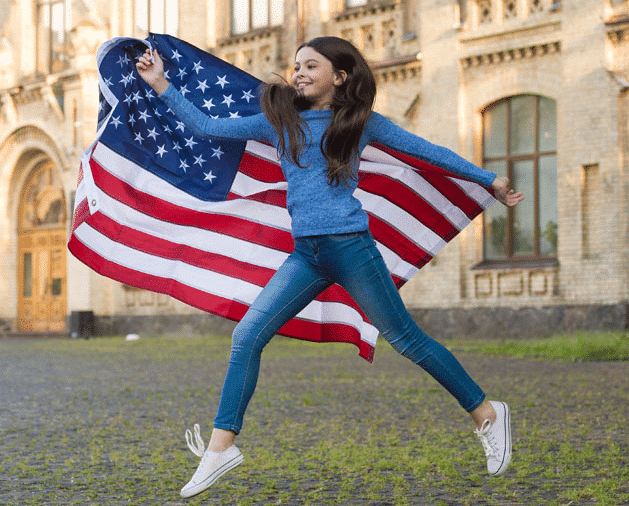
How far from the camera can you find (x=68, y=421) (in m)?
8.31

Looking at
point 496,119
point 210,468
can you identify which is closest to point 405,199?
point 210,468

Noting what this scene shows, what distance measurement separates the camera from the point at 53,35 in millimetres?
30672

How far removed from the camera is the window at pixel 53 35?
1195 inches

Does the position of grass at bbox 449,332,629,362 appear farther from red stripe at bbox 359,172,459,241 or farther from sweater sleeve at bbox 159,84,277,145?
sweater sleeve at bbox 159,84,277,145

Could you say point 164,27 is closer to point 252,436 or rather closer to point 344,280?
point 252,436

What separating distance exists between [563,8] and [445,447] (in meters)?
15.3

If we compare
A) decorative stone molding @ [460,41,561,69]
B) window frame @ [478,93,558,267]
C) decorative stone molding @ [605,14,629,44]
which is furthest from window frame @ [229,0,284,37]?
decorative stone molding @ [605,14,629,44]

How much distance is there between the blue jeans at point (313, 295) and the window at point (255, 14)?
21579 mm

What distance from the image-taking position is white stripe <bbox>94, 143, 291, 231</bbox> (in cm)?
601

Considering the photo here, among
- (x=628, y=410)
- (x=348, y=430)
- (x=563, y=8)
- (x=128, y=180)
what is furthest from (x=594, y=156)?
(x=128, y=180)

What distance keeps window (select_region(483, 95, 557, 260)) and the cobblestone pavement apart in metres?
6.19

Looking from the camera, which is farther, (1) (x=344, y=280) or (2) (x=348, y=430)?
(2) (x=348, y=430)

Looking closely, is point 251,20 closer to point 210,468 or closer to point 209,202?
point 209,202

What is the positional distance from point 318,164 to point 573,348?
39.1 feet
